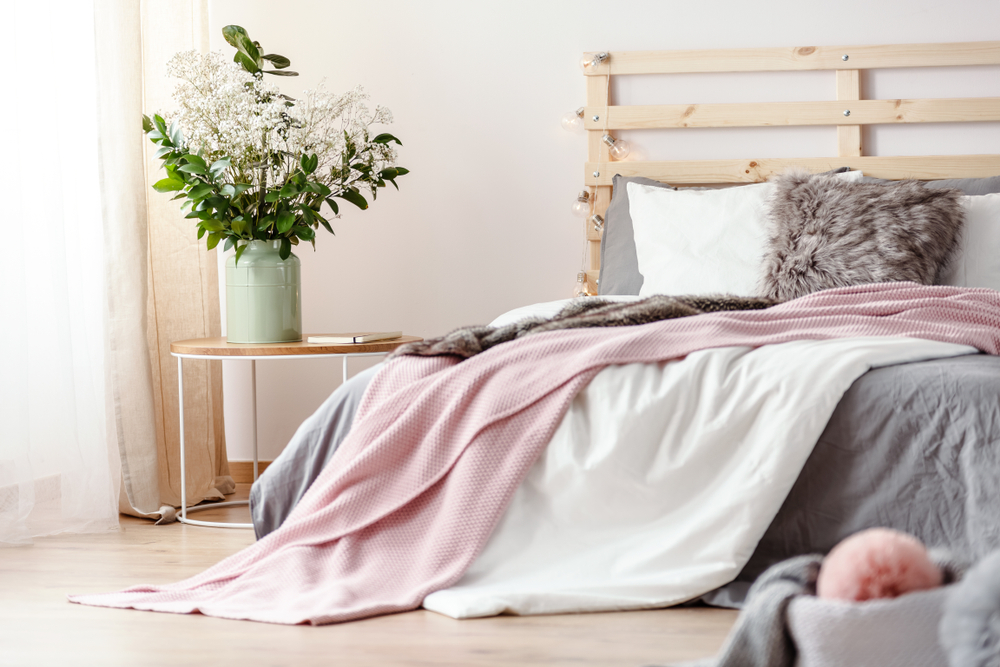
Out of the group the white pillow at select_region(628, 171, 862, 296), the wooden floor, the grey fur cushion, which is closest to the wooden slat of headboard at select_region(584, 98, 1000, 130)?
the white pillow at select_region(628, 171, 862, 296)

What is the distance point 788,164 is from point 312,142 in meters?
1.57

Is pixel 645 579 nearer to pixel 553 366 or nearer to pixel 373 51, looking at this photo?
pixel 553 366

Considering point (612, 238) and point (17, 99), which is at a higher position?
point (17, 99)

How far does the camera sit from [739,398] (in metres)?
1.56

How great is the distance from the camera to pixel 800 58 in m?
3.11

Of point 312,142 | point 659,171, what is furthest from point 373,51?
point 659,171

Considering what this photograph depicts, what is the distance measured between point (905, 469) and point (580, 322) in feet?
2.09

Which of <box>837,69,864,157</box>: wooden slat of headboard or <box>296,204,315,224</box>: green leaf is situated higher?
<box>837,69,864,157</box>: wooden slat of headboard

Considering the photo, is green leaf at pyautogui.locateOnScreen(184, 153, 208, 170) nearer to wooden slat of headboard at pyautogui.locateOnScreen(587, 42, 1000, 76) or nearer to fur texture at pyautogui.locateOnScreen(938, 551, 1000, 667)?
wooden slat of headboard at pyautogui.locateOnScreen(587, 42, 1000, 76)

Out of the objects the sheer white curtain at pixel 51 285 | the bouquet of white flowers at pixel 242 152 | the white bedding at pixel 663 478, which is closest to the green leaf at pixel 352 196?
the bouquet of white flowers at pixel 242 152

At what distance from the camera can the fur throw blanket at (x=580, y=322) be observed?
1785 millimetres

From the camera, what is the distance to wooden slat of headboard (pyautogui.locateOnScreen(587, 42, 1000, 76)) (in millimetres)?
3047

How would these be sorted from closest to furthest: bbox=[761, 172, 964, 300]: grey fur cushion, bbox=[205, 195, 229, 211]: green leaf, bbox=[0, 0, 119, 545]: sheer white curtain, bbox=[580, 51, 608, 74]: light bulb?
bbox=[0, 0, 119, 545]: sheer white curtain < bbox=[761, 172, 964, 300]: grey fur cushion < bbox=[205, 195, 229, 211]: green leaf < bbox=[580, 51, 608, 74]: light bulb

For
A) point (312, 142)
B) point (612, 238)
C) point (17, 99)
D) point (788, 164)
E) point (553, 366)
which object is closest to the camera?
point (553, 366)
